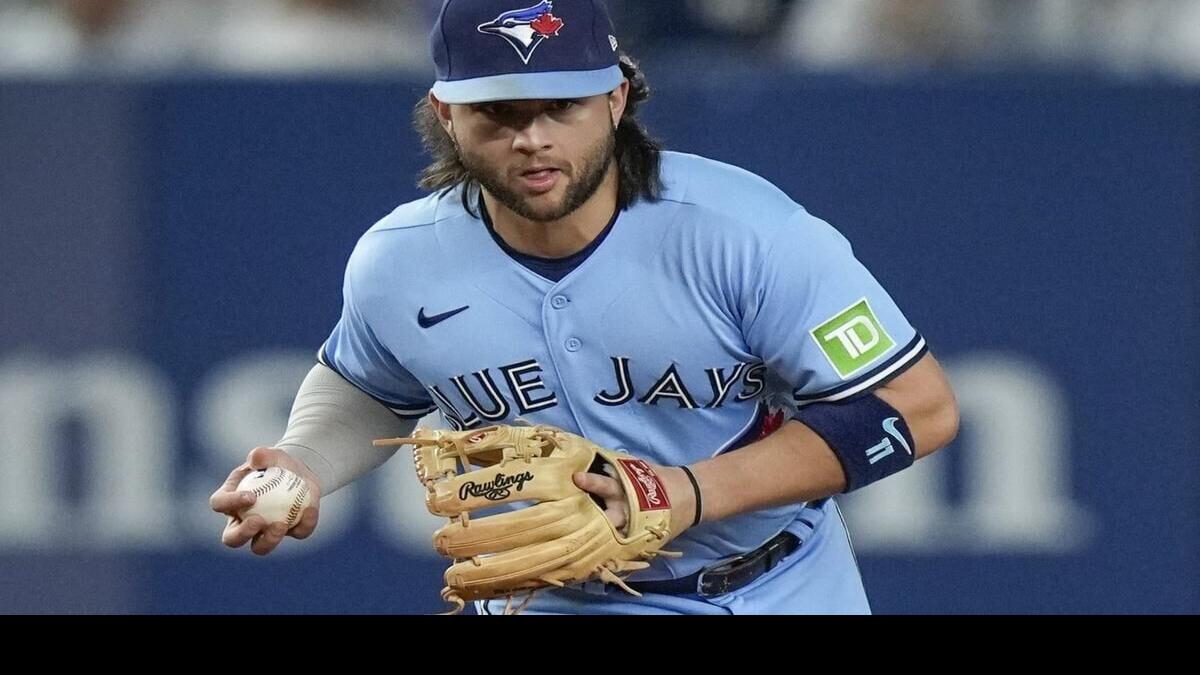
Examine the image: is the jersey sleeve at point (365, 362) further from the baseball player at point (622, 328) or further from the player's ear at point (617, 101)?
the player's ear at point (617, 101)

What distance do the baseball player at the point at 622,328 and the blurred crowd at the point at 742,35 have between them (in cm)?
170

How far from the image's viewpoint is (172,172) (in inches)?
185

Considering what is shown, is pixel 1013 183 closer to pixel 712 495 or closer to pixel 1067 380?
pixel 1067 380

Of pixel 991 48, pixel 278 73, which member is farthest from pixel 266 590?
pixel 991 48

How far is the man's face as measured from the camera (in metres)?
2.74

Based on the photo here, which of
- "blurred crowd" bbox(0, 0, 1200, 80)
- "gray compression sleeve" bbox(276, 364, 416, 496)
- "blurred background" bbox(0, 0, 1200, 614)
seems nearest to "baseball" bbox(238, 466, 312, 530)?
"gray compression sleeve" bbox(276, 364, 416, 496)

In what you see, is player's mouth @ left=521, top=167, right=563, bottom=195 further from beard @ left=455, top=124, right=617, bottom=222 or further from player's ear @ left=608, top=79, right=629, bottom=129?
player's ear @ left=608, top=79, right=629, bottom=129

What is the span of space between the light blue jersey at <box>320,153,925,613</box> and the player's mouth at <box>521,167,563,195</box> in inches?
6.8

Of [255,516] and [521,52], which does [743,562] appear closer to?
[255,516]

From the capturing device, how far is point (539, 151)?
2732 mm

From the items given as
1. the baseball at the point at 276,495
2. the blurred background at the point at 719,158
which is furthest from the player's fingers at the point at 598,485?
the blurred background at the point at 719,158

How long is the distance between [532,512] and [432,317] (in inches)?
15.5

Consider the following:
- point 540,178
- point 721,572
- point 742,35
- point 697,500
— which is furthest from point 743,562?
point 742,35
